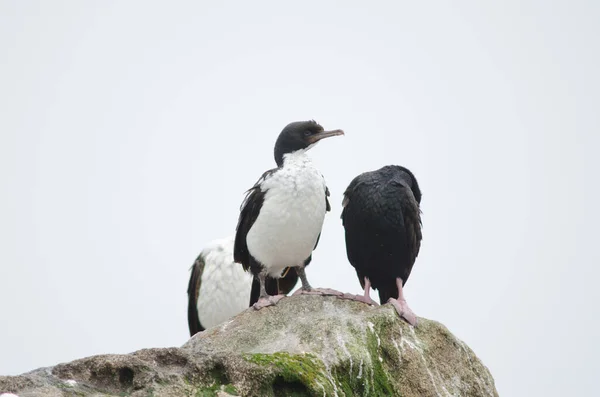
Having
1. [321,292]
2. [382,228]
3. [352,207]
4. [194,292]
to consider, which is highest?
[352,207]

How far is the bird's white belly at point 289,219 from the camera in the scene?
28.4 feet

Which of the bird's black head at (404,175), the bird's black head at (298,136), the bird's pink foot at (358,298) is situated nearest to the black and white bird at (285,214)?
the bird's black head at (298,136)

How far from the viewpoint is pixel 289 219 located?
8641 mm

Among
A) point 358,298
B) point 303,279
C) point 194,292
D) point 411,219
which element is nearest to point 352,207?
point 411,219

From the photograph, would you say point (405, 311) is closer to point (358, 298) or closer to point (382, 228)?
point (358, 298)

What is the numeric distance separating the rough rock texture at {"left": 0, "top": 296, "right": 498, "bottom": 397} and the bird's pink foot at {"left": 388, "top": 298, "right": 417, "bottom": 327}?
78mm

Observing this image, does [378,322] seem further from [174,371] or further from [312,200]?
[174,371]

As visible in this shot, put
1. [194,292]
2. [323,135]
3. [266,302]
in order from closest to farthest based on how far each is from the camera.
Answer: [266,302]
[323,135]
[194,292]

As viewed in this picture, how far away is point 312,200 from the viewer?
871cm

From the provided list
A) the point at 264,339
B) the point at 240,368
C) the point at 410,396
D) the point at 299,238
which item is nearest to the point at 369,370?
the point at 410,396

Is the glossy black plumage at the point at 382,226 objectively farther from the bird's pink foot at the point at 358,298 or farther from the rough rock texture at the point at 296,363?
the rough rock texture at the point at 296,363

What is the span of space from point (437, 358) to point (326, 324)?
1.06 m

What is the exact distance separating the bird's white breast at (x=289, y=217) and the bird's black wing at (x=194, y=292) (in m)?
3.25

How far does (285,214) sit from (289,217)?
49mm
